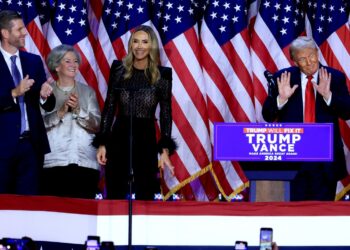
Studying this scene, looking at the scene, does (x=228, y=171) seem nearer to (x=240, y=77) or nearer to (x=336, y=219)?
(x=240, y=77)

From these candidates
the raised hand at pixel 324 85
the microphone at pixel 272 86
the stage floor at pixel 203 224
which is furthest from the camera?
the microphone at pixel 272 86

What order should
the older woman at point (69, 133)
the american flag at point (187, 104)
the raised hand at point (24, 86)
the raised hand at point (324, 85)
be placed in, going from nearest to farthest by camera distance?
1. the raised hand at point (24, 86)
2. the raised hand at point (324, 85)
3. the older woman at point (69, 133)
4. the american flag at point (187, 104)

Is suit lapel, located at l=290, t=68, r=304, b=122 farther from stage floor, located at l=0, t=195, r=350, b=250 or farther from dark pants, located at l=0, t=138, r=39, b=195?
dark pants, located at l=0, t=138, r=39, b=195

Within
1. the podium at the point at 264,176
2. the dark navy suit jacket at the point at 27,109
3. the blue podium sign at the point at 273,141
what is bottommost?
the podium at the point at 264,176

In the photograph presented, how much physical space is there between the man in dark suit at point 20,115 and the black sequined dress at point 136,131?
46 cm

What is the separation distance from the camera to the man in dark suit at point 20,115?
8930mm

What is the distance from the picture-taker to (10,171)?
897cm

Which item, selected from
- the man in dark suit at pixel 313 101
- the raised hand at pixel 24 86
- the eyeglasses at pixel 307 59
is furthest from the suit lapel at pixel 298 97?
the raised hand at pixel 24 86

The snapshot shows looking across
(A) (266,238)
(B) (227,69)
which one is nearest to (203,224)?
(A) (266,238)

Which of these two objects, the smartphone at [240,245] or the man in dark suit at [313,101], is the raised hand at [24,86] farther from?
the smartphone at [240,245]

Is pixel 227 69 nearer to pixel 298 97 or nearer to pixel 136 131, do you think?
pixel 298 97

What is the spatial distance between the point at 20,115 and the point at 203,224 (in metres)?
1.95

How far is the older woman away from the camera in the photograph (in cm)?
943

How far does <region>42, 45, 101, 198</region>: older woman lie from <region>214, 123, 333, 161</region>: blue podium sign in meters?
1.49
